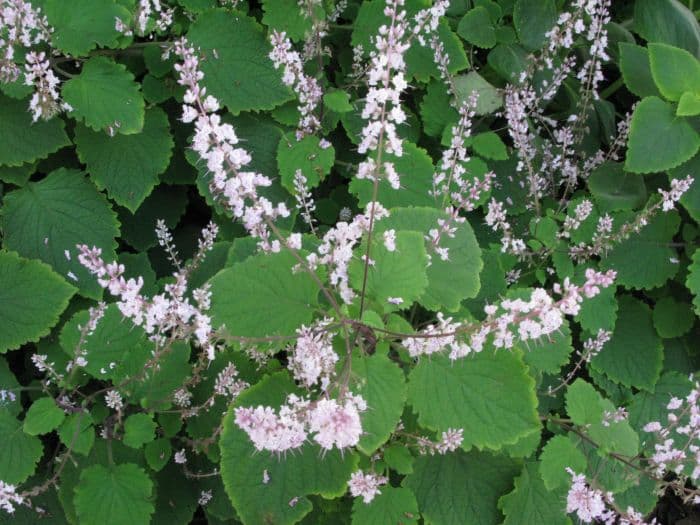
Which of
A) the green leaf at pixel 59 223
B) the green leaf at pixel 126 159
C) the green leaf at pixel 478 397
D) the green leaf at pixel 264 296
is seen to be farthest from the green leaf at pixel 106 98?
the green leaf at pixel 478 397

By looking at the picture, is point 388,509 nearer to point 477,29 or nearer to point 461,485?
point 461,485

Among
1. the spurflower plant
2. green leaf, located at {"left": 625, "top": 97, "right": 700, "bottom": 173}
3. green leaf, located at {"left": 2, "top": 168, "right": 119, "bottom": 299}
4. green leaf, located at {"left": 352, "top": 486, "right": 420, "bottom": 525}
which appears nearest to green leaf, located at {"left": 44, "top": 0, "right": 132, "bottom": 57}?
the spurflower plant

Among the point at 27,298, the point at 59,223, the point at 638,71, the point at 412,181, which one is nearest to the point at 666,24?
the point at 638,71

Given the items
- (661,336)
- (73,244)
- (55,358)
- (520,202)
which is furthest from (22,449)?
(661,336)

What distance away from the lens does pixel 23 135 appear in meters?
2.15

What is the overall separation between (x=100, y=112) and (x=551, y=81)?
1959mm

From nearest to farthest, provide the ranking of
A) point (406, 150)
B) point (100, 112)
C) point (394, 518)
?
point (394, 518), point (100, 112), point (406, 150)

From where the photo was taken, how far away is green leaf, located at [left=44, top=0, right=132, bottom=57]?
2078mm

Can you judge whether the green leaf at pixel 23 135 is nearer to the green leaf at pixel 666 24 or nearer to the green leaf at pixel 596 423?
the green leaf at pixel 596 423

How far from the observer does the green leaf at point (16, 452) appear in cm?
187

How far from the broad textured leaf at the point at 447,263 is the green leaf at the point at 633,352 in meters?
0.98

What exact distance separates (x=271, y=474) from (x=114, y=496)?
48 cm

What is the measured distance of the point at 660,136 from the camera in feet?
8.07

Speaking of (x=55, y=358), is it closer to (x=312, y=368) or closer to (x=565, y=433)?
(x=312, y=368)
